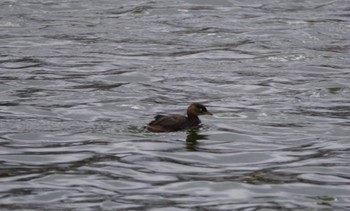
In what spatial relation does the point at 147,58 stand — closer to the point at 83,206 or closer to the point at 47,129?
the point at 47,129

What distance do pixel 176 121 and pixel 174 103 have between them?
6.39ft

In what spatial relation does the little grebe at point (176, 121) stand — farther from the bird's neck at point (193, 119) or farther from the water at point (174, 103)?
the water at point (174, 103)

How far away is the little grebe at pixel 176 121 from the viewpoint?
1341 cm

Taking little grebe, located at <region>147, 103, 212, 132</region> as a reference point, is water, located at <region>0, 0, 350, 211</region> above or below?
below

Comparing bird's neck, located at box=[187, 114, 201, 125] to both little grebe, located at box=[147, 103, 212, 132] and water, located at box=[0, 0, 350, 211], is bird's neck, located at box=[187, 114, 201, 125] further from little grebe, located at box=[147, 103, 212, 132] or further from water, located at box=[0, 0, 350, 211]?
water, located at box=[0, 0, 350, 211]

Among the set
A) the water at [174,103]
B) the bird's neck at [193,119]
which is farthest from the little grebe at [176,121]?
the water at [174,103]

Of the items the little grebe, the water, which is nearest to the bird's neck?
the little grebe

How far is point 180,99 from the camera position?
15.7 meters

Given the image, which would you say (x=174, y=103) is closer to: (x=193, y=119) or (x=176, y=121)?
(x=193, y=119)

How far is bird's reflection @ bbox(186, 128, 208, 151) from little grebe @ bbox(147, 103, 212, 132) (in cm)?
8

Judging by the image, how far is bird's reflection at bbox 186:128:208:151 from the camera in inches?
517

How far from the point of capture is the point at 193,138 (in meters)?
13.5

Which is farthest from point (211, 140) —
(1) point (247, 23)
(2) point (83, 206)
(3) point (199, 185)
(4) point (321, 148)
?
(1) point (247, 23)

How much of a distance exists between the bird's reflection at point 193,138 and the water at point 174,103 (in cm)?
3
